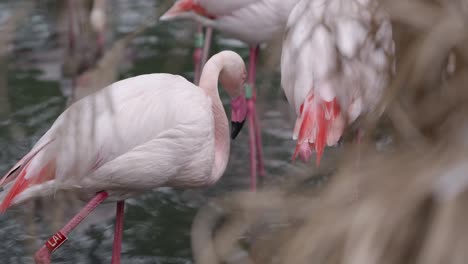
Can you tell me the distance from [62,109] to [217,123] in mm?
1433

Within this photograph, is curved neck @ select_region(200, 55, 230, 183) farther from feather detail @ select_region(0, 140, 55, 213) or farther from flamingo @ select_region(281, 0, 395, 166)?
flamingo @ select_region(281, 0, 395, 166)

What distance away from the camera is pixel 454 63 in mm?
1138

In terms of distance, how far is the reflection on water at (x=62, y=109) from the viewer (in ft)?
9.76

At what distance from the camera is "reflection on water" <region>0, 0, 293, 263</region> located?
297cm

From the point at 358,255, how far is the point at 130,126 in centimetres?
172

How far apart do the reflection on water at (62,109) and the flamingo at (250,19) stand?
0.12m

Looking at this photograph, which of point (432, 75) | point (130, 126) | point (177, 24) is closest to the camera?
point (432, 75)

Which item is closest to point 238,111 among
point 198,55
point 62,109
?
point 198,55

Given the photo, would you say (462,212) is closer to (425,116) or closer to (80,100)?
(425,116)

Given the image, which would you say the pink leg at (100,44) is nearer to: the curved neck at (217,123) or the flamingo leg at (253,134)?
the flamingo leg at (253,134)

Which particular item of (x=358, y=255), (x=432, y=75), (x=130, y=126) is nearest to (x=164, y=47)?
(x=130, y=126)

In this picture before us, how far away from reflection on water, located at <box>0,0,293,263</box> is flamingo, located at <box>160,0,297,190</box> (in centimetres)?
12

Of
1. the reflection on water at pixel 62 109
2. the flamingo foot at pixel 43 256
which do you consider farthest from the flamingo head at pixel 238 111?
the flamingo foot at pixel 43 256

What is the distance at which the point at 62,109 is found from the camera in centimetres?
413
